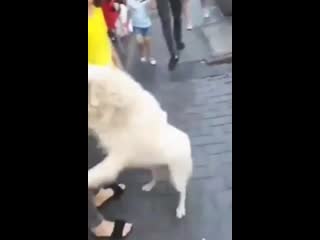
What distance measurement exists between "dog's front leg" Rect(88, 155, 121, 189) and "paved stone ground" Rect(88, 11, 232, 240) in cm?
2

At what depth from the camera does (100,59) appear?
1.85m

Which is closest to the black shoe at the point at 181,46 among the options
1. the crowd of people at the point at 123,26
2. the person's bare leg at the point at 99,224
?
the crowd of people at the point at 123,26

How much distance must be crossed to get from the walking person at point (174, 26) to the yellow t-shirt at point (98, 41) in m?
0.13

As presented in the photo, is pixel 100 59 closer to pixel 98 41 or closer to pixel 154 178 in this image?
pixel 98 41

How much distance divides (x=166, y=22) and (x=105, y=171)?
371 millimetres

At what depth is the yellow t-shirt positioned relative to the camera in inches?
72.9

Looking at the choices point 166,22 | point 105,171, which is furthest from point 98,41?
point 105,171

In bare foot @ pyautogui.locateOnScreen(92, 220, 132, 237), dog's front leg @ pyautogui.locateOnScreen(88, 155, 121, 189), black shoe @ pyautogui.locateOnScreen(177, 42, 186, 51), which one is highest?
black shoe @ pyautogui.locateOnScreen(177, 42, 186, 51)

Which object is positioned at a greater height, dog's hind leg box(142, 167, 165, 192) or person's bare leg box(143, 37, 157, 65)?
person's bare leg box(143, 37, 157, 65)

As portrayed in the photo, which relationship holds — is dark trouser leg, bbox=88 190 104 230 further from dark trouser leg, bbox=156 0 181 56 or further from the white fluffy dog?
dark trouser leg, bbox=156 0 181 56

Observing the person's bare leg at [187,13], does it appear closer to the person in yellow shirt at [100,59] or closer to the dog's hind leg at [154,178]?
the person in yellow shirt at [100,59]

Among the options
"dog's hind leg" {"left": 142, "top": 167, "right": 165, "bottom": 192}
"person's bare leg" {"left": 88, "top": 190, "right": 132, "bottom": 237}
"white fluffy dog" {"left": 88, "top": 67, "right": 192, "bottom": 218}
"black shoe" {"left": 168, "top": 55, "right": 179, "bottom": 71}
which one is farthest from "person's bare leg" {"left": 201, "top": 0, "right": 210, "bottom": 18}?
"person's bare leg" {"left": 88, "top": 190, "right": 132, "bottom": 237}

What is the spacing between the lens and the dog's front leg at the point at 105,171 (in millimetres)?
1869
